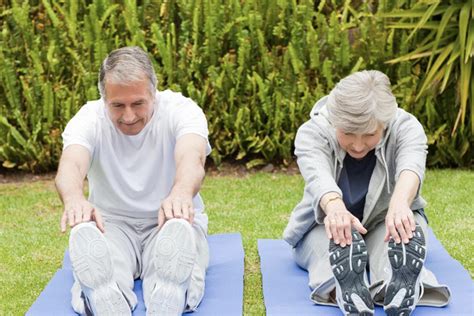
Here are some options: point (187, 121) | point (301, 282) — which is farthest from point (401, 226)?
point (187, 121)

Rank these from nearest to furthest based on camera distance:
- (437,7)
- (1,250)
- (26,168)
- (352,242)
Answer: (352,242), (1,250), (437,7), (26,168)

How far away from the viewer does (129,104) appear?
176 inches

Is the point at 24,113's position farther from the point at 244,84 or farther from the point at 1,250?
the point at 1,250

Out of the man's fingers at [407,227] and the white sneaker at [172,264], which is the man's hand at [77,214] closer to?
the white sneaker at [172,264]

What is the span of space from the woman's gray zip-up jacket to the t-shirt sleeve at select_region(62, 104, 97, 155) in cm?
104

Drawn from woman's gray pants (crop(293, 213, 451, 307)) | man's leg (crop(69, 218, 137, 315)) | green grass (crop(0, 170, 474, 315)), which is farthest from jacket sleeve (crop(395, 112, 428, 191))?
man's leg (crop(69, 218, 137, 315))

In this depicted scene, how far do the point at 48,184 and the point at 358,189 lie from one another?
3861 millimetres

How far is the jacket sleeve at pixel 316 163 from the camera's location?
446 cm

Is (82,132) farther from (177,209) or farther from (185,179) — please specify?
(177,209)

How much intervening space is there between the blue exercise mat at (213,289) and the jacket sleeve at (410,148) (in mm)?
1014

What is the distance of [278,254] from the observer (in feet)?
17.8

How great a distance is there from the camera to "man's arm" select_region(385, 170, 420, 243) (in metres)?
4.15

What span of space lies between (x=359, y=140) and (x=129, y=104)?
3.64 ft

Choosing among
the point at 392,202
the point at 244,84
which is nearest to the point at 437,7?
the point at 244,84
